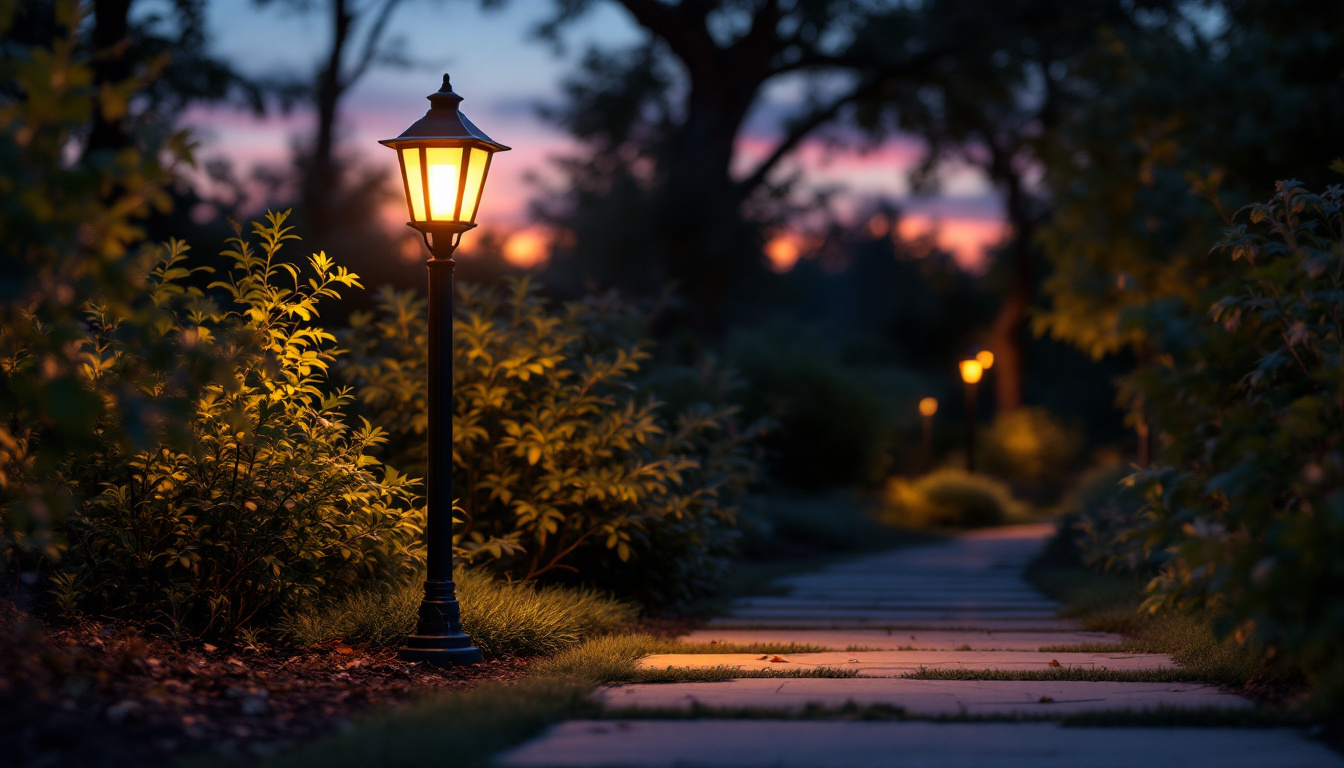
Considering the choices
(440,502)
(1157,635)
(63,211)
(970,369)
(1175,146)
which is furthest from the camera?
(970,369)

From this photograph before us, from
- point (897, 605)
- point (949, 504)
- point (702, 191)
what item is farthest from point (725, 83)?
point (897, 605)

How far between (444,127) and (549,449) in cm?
221

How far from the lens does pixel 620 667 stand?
527 centimetres

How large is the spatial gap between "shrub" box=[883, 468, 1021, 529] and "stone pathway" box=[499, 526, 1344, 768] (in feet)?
47.6

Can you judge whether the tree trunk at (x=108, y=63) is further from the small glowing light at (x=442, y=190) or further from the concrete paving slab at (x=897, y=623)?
the concrete paving slab at (x=897, y=623)

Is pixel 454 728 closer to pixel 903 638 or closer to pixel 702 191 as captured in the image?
pixel 903 638

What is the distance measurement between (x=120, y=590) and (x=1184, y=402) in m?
5.48

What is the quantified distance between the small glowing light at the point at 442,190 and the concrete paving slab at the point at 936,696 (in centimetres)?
265

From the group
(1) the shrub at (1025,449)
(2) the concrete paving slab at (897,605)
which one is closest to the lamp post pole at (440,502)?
(2) the concrete paving slab at (897,605)

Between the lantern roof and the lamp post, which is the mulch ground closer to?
the lamp post

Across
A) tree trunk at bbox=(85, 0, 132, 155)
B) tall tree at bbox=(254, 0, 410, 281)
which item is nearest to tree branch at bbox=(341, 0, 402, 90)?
tall tree at bbox=(254, 0, 410, 281)

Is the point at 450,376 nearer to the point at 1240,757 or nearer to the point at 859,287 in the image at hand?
the point at 1240,757

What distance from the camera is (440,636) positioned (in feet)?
17.7

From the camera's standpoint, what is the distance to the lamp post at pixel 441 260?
550 centimetres
